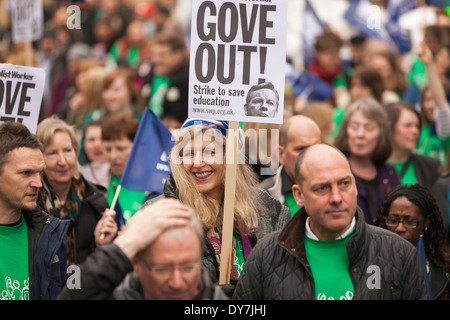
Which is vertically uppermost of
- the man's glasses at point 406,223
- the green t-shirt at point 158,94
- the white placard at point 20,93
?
the green t-shirt at point 158,94

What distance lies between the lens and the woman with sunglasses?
588 cm

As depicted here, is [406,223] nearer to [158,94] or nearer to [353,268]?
[353,268]

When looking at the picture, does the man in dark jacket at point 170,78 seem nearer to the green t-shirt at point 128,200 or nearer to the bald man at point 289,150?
the green t-shirt at point 128,200

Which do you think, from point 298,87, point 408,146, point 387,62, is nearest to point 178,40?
point 298,87

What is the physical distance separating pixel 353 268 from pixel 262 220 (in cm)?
126

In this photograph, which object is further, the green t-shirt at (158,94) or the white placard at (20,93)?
the green t-shirt at (158,94)

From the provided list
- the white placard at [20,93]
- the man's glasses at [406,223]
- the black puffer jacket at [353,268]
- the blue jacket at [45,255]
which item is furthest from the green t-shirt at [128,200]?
the black puffer jacket at [353,268]

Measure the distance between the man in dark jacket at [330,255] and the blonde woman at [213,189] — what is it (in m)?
0.80

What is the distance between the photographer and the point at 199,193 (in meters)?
5.49

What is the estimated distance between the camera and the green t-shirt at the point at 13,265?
509cm

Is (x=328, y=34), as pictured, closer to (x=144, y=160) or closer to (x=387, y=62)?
(x=387, y=62)

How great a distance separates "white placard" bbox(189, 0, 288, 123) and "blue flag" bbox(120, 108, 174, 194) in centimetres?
193

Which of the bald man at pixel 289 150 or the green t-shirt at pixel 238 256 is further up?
the bald man at pixel 289 150

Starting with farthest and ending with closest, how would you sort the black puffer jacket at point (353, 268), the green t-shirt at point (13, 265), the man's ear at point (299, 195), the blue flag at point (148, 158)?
the blue flag at point (148, 158) → the green t-shirt at point (13, 265) → the man's ear at point (299, 195) → the black puffer jacket at point (353, 268)
